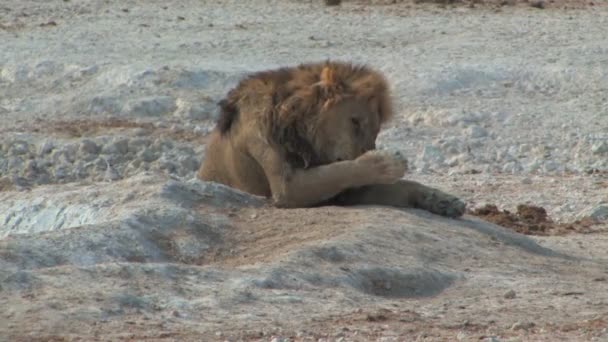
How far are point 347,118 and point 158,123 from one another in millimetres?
5186

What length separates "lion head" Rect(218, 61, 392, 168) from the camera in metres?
9.23

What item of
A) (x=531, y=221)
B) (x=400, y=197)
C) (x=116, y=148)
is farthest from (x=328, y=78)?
(x=116, y=148)

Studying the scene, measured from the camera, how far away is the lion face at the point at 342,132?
30.3 ft

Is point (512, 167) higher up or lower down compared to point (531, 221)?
lower down

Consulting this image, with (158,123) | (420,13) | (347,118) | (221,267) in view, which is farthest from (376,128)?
(420,13)

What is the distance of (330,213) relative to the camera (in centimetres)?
894

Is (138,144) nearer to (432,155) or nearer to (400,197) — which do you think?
(432,155)

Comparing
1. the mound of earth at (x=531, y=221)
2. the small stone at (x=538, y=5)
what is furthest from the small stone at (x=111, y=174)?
the small stone at (x=538, y=5)

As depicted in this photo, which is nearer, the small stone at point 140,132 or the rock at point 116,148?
the rock at point 116,148

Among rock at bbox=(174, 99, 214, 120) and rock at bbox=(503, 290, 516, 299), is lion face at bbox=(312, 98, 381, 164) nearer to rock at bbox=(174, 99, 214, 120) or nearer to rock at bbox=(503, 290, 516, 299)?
rock at bbox=(503, 290, 516, 299)

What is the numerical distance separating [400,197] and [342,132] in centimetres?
54

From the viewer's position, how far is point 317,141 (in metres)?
9.24

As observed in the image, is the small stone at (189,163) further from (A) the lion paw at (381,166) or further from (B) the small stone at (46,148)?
(A) the lion paw at (381,166)

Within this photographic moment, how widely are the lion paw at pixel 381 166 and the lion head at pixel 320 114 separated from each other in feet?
0.95
